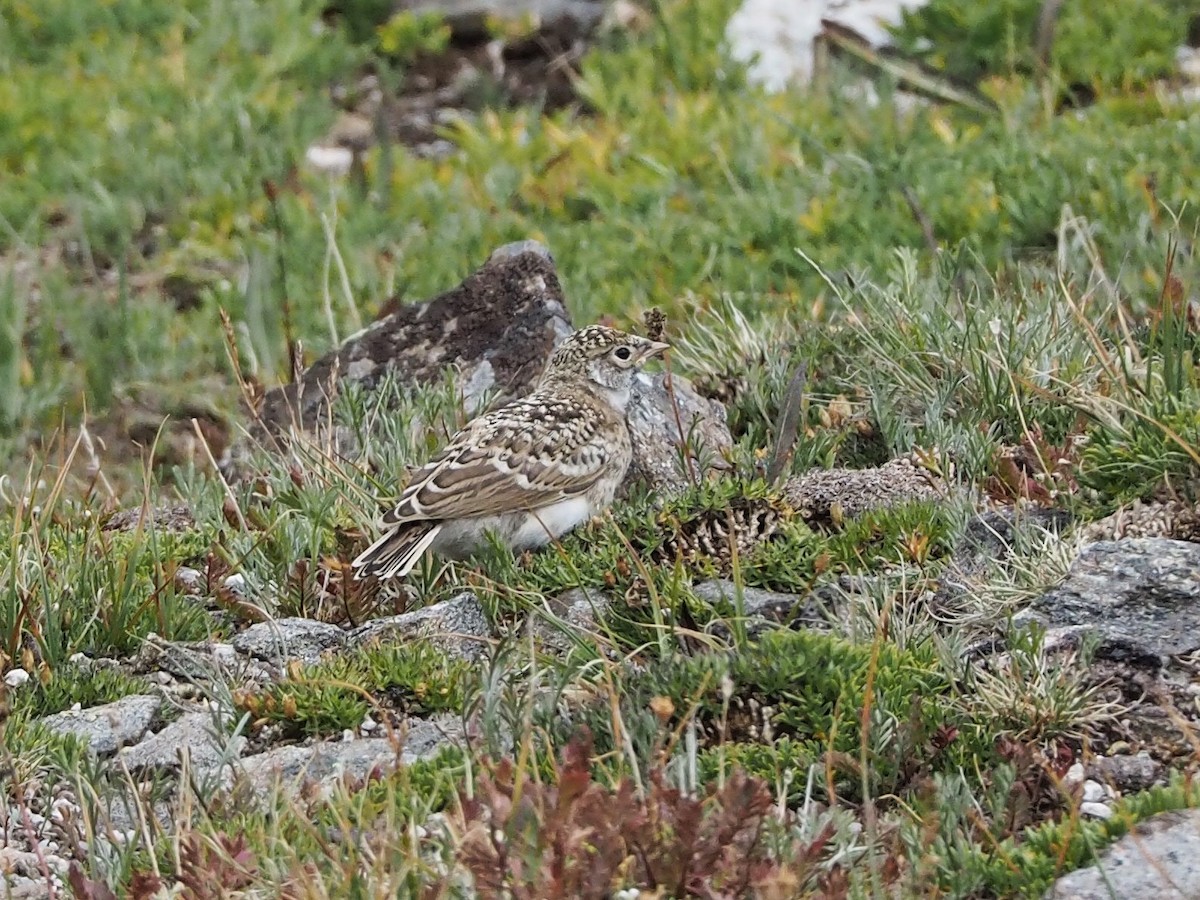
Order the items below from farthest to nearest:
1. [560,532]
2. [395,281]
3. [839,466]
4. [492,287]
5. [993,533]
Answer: [395,281], [492,287], [839,466], [560,532], [993,533]

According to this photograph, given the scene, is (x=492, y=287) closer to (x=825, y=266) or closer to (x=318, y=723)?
(x=825, y=266)

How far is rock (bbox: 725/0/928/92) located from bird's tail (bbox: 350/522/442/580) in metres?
6.93

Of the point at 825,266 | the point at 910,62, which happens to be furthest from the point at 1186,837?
the point at 910,62

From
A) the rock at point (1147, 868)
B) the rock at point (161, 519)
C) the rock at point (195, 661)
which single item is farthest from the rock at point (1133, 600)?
the rock at point (161, 519)

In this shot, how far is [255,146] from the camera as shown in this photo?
40.5ft

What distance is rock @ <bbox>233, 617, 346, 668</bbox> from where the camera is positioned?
233 inches

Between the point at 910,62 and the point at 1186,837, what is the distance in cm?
885

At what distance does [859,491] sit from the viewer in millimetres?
6340

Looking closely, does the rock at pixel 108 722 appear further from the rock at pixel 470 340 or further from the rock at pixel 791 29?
the rock at pixel 791 29

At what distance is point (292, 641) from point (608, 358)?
190cm

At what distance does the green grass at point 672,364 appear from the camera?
483 cm

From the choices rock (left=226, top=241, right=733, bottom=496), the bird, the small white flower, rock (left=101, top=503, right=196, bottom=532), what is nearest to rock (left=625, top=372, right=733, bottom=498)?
the bird

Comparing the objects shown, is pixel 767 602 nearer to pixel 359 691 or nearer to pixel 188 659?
pixel 359 691

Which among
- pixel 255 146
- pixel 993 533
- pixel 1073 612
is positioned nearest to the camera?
pixel 1073 612
